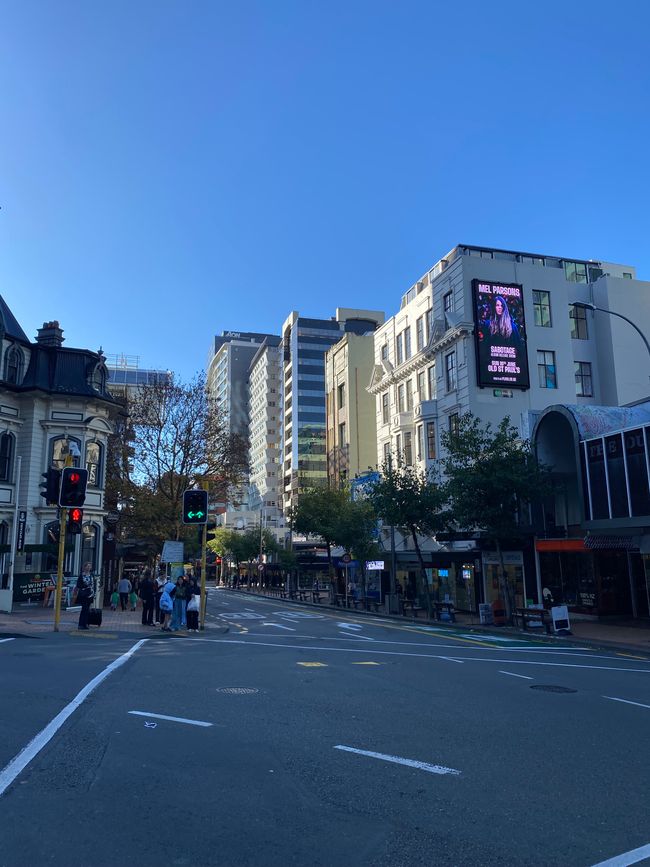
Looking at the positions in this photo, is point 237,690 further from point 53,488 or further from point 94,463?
point 94,463

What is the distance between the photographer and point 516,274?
4156cm

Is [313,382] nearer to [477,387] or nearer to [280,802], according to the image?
[477,387]

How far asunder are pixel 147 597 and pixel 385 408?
31.4 meters

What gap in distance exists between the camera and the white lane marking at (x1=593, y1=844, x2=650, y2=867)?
15.3 ft

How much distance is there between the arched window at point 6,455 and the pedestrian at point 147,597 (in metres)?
11.8

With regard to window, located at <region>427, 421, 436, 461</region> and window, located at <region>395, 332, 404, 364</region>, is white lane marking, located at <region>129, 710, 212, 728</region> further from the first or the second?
window, located at <region>395, 332, 404, 364</region>

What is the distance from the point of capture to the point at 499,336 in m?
40.2

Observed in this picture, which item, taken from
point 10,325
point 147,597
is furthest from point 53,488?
point 10,325

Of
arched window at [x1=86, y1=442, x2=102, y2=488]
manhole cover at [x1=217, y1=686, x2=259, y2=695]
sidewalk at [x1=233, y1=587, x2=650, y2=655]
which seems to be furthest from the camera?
arched window at [x1=86, y1=442, x2=102, y2=488]

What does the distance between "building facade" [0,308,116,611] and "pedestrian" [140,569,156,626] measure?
7698 mm

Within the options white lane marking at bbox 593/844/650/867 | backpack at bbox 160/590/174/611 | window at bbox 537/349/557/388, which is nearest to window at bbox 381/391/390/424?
window at bbox 537/349/557/388

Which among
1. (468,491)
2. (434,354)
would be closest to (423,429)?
(434,354)

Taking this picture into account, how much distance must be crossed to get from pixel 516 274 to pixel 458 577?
59.7 ft

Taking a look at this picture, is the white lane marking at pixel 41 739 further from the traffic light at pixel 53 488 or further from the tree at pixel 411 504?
the tree at pixel 411 504
